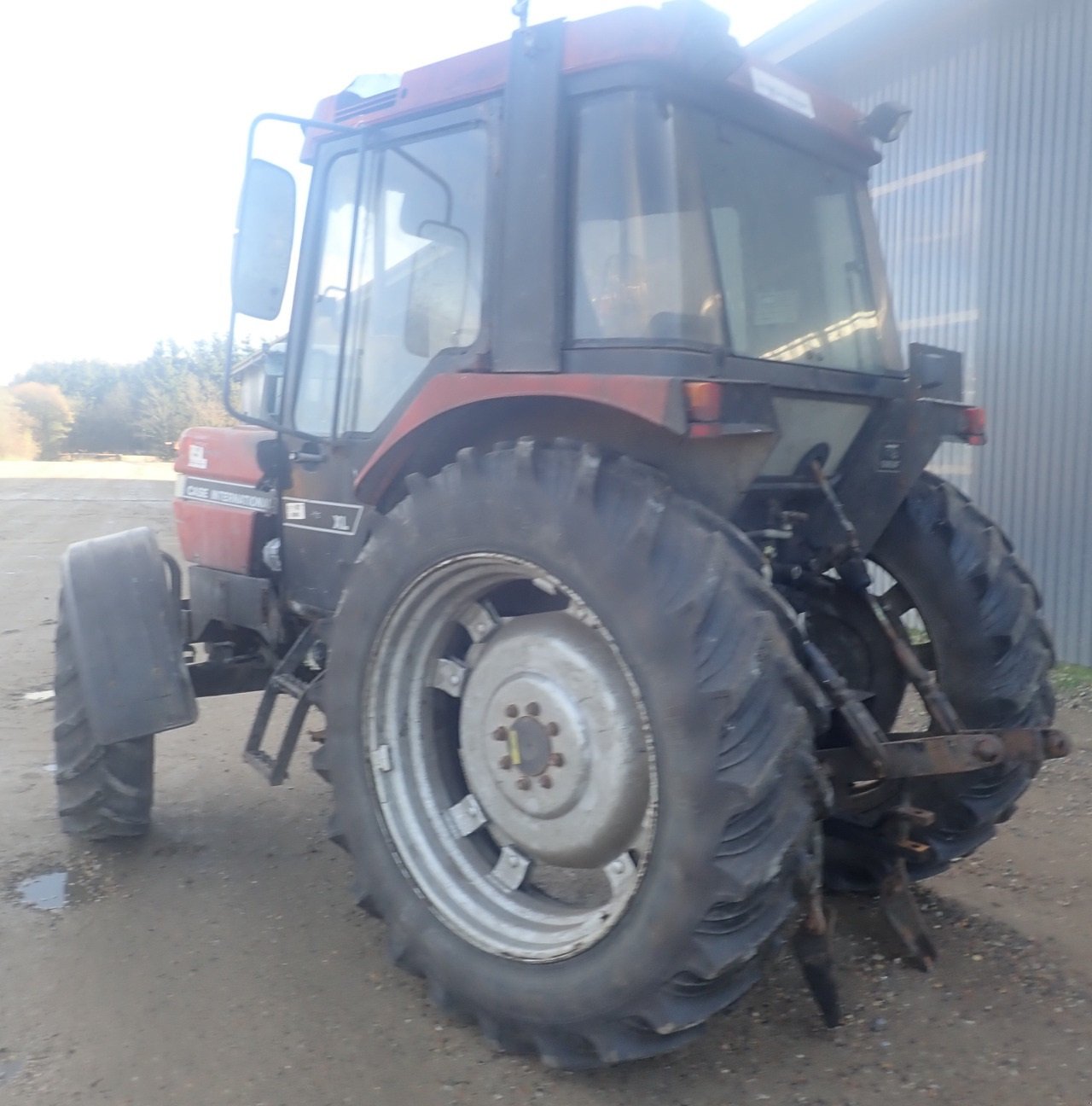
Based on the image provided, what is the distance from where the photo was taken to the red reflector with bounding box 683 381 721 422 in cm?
227

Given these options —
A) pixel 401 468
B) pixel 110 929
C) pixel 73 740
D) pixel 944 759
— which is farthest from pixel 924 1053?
pixel 73 740

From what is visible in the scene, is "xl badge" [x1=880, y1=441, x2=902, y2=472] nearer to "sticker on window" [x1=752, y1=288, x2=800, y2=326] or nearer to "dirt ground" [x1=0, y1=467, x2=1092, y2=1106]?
"sticker on window" [x1=752, y1=288, x2=800, y2=326]

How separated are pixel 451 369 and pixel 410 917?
4.74 feet

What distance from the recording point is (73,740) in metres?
3.81

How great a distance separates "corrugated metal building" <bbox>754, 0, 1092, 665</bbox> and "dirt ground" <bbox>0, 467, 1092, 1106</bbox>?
3295 millimetres

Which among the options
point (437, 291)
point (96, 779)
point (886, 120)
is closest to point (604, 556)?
point (437, 291)

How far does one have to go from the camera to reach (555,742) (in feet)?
8.51

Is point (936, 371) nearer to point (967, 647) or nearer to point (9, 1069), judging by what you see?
point (967, 647)

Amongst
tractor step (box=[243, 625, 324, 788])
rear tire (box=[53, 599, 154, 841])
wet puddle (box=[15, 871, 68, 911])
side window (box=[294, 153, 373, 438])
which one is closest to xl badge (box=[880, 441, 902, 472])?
side window (box=[294, 153, 373, 438])

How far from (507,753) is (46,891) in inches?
75.5

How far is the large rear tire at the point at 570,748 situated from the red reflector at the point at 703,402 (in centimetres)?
17

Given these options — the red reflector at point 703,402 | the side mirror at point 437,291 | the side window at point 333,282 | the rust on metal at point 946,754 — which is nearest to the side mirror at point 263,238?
the side window at point 333,282

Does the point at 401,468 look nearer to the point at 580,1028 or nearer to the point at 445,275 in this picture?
the point at 445,275

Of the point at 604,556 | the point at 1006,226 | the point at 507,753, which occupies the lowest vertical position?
the point at 507,753
